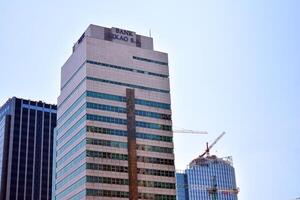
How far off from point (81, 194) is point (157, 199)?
930 inches

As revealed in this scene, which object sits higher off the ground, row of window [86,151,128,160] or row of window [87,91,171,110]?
row of window [87,91,171,110]

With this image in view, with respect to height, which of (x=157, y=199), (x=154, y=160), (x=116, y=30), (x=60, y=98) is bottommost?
(x=157, y=199)

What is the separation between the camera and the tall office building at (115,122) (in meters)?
161

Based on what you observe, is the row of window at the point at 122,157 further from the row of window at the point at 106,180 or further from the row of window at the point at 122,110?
the row of window at the point at 122,110

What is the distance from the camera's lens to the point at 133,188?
16175 cm

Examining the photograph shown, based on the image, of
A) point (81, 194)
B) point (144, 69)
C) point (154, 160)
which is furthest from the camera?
point (144, 69)

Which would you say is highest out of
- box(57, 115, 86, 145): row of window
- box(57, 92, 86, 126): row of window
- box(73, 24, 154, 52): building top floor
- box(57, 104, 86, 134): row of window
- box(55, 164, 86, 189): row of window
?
box(73, 24, 154, 52): building top floor

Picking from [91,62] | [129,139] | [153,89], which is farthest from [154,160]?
[91,62]

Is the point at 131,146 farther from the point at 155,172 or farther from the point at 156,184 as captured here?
the point at 156,184

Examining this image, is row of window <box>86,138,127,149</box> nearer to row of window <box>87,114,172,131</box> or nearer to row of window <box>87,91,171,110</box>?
row of window <box>87,114,172,131</box>

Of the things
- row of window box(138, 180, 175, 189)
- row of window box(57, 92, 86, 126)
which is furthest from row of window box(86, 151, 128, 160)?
row of window box(57, 92, 86, 126)

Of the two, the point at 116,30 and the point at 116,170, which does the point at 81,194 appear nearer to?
the point at 116,170

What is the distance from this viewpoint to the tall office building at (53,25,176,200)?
529 ft

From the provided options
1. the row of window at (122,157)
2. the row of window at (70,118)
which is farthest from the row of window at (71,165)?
the row of window at (70,118)
